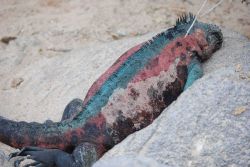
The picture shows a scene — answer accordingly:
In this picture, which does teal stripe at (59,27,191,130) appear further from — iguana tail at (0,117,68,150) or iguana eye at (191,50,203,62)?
iguana eye at (191,50,203,62)

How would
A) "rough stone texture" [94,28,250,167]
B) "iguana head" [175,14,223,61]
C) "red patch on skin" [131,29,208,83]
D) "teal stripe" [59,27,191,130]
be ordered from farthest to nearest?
"iguana head" [175,14,223,61] → "red patch on skin" [131,29,208,83] → "teal stripe" [59,27,191,130] → "rough stone texture" [94,28,250,167]

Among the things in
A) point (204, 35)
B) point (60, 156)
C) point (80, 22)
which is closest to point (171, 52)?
point (204, 35)

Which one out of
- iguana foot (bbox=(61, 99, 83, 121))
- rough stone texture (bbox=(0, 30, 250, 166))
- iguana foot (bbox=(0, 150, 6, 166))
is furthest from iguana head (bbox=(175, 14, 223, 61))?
iguana foot (bbox=(0, 150, 6, 166))

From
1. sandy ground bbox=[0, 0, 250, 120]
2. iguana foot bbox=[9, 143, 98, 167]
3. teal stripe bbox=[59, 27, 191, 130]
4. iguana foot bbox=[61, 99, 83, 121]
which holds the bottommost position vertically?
iguana foot bbox=[9, 143, 98, 167]

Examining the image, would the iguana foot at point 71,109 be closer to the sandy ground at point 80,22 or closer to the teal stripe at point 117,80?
the teal stripe at point 117,80

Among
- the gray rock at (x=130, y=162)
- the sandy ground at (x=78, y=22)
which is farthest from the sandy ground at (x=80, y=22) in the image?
the gray rock at (x=130, y=162)
